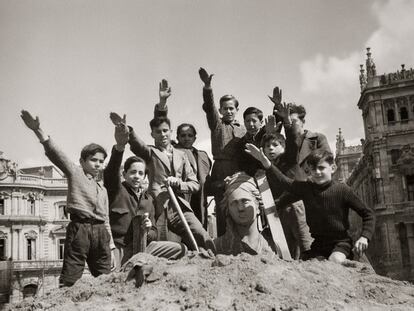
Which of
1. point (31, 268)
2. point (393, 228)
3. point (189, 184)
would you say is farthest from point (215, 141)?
point (31, 268)

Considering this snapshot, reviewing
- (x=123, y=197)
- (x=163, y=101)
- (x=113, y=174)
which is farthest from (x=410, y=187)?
(x=113, y=174)

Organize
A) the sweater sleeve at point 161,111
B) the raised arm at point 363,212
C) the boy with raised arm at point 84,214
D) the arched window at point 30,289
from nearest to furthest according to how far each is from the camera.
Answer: the raised arm at point 363,212 → the boy with raised arm at point 84,214 → the sweater sleeve at point 161,111 → the arched window at point 30,289

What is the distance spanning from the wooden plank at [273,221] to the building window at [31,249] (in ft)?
151

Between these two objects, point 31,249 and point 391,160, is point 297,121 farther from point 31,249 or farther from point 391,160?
point 31,249

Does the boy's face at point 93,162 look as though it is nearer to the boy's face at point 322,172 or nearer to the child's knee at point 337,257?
the boy's face at point 322,172

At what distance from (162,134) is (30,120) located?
1.91 m

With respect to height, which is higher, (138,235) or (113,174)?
(113,174)

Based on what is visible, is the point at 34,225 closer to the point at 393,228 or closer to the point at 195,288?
the point at 393,228

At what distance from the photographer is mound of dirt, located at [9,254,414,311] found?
404cm

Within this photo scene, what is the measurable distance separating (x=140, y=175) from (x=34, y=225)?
4534 cm

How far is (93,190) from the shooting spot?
6.29 meters

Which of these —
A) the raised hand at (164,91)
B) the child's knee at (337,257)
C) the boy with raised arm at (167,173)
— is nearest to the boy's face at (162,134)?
the boy with raised arm at (167,173)

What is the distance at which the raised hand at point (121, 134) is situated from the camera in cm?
680

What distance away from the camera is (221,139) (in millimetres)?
7719
